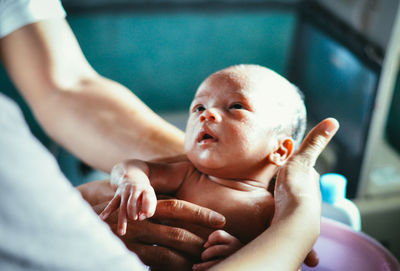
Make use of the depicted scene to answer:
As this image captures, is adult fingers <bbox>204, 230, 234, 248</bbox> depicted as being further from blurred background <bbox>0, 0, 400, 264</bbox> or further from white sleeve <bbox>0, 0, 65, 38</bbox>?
blurred background <bbox>0, 0, 400, 264</bbox>

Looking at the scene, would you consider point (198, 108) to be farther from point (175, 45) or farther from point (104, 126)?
point (175, 45)

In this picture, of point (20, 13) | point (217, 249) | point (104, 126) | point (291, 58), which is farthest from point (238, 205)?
point (291, 58)

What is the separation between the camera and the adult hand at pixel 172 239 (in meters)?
0.65

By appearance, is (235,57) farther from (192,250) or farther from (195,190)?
(192,250)

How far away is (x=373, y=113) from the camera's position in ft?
4.88

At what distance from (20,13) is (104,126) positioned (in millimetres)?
349

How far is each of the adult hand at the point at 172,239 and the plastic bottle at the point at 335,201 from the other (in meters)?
0.35

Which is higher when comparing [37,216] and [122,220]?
[37,216]

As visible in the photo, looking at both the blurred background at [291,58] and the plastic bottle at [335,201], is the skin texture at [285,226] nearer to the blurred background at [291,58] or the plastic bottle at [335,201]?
the plastic bottle at [335,201]

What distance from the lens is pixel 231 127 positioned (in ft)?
2.43

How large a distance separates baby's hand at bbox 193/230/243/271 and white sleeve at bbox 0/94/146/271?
24 cm

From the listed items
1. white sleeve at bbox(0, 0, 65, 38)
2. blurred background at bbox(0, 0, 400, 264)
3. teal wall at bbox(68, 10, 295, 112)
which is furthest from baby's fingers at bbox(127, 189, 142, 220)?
teal wall at bbox(68, 10, 295, 112)

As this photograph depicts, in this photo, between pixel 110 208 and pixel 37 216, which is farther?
pixel 110 208

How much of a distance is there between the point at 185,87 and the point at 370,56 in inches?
35.0
